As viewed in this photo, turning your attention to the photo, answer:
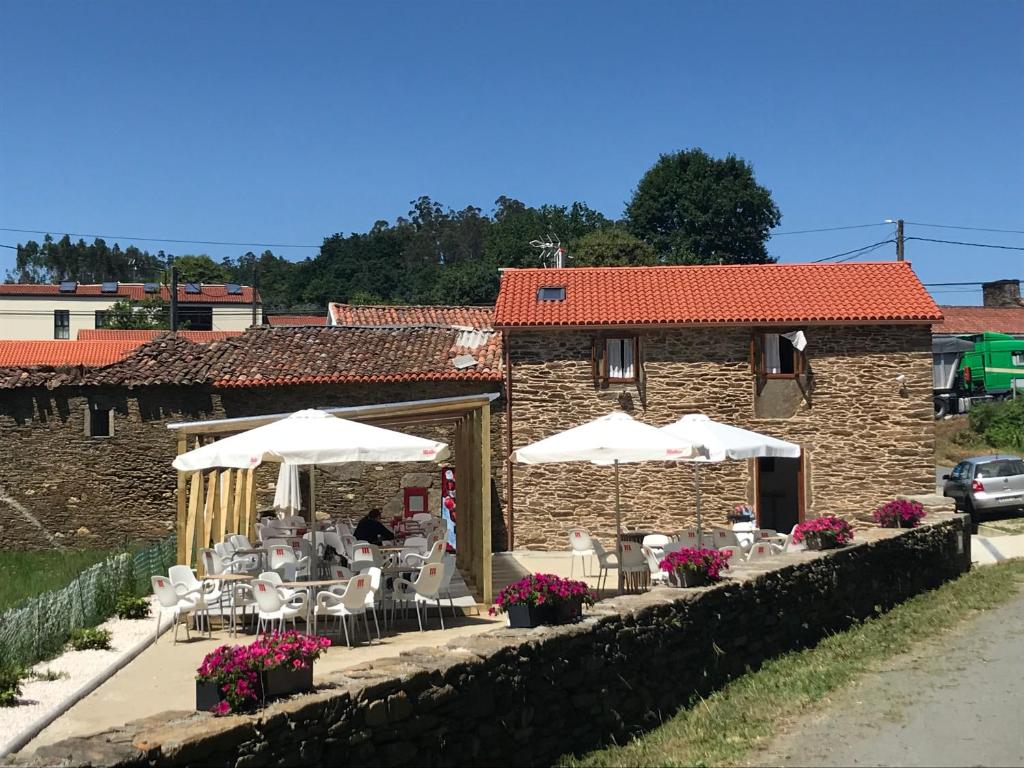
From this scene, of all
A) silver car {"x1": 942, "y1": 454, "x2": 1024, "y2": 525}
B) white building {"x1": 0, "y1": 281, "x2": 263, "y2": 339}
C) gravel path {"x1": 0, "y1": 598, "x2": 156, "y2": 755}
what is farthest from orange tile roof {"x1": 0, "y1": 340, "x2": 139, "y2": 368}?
gravel path {"x1": 0, "y1": 598, "x2": 156, "y2": 755}

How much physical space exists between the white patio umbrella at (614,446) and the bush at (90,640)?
5.15 metres

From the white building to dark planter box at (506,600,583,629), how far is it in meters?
54.1

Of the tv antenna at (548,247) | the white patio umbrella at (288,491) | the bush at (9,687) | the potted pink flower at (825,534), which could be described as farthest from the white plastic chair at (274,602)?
the tv antenna at (548,247)

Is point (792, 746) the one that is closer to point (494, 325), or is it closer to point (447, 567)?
point (447, 567)

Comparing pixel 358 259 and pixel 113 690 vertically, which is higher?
pixel 358 259

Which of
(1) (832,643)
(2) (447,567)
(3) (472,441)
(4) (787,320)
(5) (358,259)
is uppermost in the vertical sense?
(5) (358,259)

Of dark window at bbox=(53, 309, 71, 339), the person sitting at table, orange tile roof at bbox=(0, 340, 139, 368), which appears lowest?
the person sitting at table

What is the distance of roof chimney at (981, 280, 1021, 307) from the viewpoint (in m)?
55.8

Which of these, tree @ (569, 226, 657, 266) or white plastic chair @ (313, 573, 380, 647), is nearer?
white plastic chair @ (313, 573, 380, 647)

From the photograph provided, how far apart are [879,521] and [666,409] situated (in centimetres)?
673

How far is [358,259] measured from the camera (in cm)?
8494

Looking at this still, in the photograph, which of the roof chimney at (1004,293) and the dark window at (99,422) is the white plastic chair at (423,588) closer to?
the dark window at (99,422)

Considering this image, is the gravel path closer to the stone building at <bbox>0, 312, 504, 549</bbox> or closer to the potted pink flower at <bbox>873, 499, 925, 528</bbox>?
the stone building at <bbox>0, 312, 504, 549</bbox>

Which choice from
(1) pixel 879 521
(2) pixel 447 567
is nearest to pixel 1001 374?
(1) pixel 879 521
